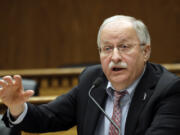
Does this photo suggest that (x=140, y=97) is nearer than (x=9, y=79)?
No

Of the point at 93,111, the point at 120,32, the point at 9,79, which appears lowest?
the point at 93,111

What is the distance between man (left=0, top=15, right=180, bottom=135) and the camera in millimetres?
1206

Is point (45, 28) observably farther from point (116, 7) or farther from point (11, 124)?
point (11, 124)

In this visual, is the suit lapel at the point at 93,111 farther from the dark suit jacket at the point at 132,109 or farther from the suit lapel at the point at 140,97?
the suit lapel at the point at 140,97

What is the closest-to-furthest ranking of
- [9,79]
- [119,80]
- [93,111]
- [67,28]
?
[9,79] → [119,80] → [93,111] → [67,28]

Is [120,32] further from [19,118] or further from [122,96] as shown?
[19,118]

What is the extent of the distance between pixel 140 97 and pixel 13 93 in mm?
533

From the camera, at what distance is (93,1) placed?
432 centimetres

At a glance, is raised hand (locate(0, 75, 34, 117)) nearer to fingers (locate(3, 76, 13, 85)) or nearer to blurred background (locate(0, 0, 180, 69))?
fingers (locate(3, 76, 13, 85))

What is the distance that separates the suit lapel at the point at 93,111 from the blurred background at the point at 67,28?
299 centimetres

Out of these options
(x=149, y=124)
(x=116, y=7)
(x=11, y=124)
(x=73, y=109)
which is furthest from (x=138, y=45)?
(x=116, y=7)

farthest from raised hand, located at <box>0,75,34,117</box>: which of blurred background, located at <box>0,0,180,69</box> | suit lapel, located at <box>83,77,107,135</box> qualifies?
blurred background, located at <box>0,0,180,69</box>

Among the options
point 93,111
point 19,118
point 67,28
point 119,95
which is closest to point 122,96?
point 119,95

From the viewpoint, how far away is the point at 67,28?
14.3 ft
